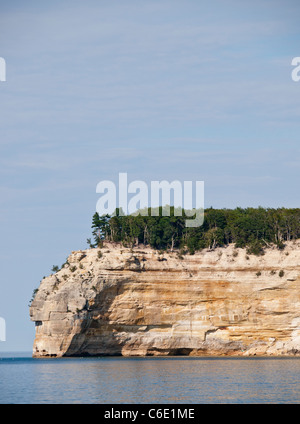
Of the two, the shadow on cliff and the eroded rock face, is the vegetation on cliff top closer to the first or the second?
the eroded rock face

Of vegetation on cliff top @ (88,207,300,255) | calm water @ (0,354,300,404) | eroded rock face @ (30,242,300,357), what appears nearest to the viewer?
calm water @ (0,354,300,404)

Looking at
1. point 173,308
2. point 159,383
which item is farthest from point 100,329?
point 159,383

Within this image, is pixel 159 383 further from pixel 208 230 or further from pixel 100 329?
pixel 208 230

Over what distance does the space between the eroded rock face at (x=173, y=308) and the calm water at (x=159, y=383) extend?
13222mm

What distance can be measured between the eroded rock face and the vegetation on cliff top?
4.56 m

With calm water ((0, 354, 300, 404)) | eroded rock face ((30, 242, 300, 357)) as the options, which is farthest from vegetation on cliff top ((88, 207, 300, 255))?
calm water ((0, 354, 300, 404))

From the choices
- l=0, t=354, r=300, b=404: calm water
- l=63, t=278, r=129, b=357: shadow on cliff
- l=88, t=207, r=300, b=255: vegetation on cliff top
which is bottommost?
l=0, t=354, r=300, b=404: calm water

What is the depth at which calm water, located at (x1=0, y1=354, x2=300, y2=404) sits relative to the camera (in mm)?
46438

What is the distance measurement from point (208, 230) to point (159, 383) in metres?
46.2

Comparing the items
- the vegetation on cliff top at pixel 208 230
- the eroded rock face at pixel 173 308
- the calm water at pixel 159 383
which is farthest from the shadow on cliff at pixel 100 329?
the calm water at pixel 159 383

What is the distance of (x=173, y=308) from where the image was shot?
92250 millimetres

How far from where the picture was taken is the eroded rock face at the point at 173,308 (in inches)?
3556
